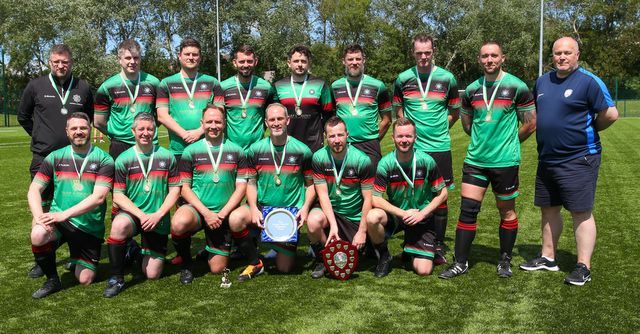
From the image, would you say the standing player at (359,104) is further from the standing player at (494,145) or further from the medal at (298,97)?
the standing player at (494,145)

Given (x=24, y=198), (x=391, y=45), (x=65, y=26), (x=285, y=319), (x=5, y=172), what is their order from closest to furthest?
(x=285, y=319) < (x=24, y=198) < (x=5, y=172) < (x=65, y=26) < (x=391, y=45)

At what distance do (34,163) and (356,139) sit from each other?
3.00 m

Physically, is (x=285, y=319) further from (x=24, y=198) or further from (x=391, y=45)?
(x=391, y=45)

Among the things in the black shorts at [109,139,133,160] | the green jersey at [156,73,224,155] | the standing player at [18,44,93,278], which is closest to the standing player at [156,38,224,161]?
the green jersey at [156,73,224,155]

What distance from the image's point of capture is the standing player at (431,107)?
548 centimetres

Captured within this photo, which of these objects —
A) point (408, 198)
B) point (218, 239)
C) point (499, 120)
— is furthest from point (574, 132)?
point (218, 239)

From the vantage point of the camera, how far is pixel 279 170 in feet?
16.7

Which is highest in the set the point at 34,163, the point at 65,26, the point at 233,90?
the point at 65,26

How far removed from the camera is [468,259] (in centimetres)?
548

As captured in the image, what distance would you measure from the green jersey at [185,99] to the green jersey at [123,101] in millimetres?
120

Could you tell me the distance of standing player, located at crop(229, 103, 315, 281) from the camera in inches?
199

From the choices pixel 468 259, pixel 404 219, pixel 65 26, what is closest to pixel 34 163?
pixel 404 219

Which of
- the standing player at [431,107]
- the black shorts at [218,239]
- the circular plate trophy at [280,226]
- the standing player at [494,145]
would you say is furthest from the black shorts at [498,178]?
the black shorts at [218,239]

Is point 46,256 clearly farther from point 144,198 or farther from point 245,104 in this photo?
point 245,104
